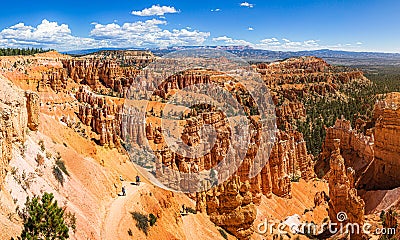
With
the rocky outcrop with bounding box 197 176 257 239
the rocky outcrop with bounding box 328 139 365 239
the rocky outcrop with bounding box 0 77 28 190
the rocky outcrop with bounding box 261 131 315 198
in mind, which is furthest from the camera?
the rocky outcrop with bounding box 261 131 315 198

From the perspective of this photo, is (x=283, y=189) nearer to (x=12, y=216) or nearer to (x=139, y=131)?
(x=139, y=131)

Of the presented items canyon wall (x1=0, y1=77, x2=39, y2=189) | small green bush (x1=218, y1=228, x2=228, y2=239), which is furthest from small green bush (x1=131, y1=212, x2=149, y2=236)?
canyon wall (x1=0, y1=77, x2=39, y2=189)

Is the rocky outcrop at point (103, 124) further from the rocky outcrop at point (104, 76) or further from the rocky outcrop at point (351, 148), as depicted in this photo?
the rocky outcrop at point (104, 76)

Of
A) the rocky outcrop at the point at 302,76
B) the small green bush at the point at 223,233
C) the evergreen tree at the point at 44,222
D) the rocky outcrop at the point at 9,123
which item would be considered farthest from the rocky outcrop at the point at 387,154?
the rocky outcrop at the point at 302,76

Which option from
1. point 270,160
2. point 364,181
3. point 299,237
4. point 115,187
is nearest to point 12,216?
point 115,187

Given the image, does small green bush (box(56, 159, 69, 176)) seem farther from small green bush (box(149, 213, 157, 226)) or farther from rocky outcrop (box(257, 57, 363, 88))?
rocky outcrop (box(257, 57, 363, 88))

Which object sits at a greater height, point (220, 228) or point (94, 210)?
point (94, 210)

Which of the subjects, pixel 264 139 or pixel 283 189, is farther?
pixel 264 139

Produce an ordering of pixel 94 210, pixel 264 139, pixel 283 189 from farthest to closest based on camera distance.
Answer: pixel 264 139 < pixel 283 189 < pixel 94 210
